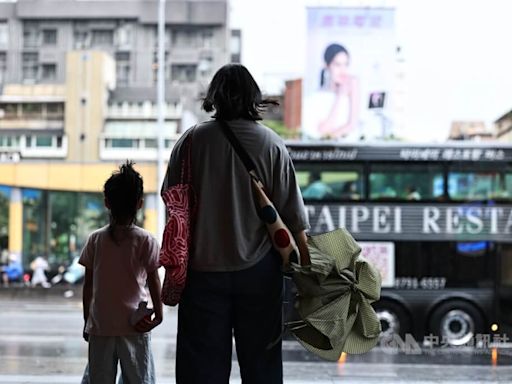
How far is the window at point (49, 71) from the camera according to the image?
131 feet

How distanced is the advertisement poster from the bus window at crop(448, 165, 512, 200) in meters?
1.30

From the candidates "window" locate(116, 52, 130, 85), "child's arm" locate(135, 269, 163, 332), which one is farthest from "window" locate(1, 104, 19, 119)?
"child's arm" locate(135, 269, 163, 332)

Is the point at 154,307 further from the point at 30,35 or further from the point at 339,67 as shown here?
the point at 30,35

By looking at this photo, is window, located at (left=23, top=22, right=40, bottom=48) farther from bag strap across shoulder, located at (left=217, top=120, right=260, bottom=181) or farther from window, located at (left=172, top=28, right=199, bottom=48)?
bag strap across shoulder, located at (left=217, top=120, right=260, bottom=181)

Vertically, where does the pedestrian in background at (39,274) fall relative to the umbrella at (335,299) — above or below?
below

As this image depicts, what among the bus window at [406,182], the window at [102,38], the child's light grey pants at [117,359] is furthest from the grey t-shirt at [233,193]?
the window at [102,38]

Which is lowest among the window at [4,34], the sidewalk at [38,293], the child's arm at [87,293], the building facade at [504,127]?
the sidewalk at [38,293]

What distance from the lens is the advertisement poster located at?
1301 cm

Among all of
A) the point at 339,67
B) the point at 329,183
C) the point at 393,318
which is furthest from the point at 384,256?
the point at 339,67

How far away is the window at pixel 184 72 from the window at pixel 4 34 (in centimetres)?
827

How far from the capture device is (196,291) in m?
3.13

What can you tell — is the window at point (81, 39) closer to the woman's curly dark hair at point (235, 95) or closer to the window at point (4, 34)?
the window at point (4, 34)

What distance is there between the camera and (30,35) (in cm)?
4053

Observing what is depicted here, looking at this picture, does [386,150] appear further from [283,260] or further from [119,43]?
[119,43]
